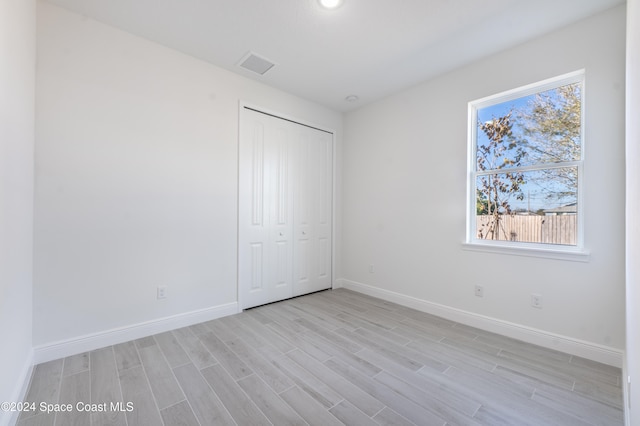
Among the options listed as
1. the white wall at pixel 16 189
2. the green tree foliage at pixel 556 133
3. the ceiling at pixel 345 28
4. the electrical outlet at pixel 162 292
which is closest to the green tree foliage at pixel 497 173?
the green tree foliage at pixel 556 133

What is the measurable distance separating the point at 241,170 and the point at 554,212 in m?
3.12

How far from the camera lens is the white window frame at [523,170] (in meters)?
2.21

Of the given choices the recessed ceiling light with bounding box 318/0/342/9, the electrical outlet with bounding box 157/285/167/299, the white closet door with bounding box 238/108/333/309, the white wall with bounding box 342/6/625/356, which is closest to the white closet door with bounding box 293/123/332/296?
the white closet door with bounding box 238/108/333/309

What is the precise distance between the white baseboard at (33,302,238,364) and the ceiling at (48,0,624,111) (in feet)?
8.62

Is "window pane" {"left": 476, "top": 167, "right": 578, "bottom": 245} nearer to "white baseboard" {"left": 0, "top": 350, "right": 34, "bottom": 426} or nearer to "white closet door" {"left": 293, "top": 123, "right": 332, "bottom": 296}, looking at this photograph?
"white closet door" {"left": 293, "top": 123, "right": 332, "bottom": 296}

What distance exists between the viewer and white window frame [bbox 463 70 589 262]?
221 centimetres

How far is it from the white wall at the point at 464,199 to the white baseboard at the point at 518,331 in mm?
→ 37

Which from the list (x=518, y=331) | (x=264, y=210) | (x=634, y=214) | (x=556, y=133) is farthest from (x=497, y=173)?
(x=264, y=210)

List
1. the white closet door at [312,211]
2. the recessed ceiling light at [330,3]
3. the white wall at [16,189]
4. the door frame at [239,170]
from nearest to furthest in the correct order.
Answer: the white wall at [16,189] → the recessed ceiling light at [330,3] → the door frame at [239,170] → the white closet door at [312,211]

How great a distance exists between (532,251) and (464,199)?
77 cm

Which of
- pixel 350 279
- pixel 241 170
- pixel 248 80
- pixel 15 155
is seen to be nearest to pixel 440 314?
pixel 350 279

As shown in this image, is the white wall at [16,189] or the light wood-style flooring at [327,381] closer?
the white wall at [16,189]

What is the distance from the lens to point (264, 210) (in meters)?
3.37

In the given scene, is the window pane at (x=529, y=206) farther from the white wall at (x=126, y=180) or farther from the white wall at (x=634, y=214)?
the white wall at (x=126, y=180)
